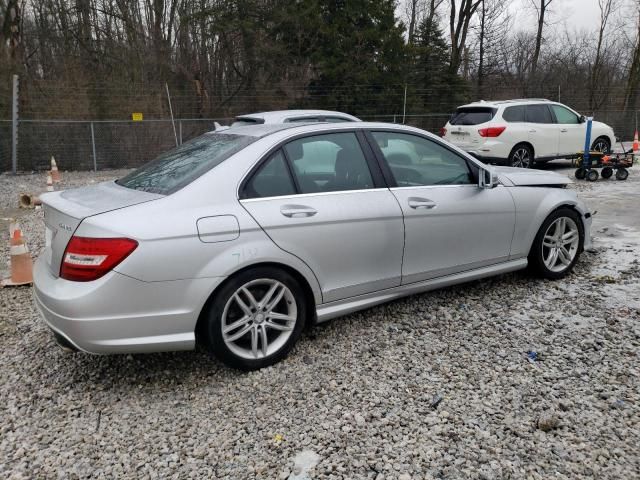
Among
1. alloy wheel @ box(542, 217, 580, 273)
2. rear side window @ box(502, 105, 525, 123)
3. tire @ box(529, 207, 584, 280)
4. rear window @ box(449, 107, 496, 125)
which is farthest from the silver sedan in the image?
rear side window @ box(502, 105, 525, 123)

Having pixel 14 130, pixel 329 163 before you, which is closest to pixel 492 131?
pixel 329 163

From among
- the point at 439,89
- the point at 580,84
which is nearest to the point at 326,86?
the point at 439,89

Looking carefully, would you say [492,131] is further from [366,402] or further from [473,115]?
[366,402]

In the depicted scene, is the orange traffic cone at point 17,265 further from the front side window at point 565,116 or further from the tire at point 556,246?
the front side window at point 565,116

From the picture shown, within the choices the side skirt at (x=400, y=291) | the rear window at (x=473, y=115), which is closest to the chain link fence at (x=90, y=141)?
the rear window at (x=473, y=115)

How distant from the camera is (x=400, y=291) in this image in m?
3.98

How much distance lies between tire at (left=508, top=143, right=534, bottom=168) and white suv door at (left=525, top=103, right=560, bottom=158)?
145 millimetres

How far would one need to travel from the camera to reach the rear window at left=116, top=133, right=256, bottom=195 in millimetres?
3363

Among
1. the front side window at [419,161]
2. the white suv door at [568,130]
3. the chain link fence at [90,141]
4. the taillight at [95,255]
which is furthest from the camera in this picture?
the chain link fence at [90,141]

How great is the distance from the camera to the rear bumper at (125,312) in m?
2.90

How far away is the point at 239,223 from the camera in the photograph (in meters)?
3.20

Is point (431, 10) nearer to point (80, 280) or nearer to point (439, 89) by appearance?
point (439, 89)

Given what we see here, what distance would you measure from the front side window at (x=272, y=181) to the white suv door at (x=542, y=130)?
10.0 m

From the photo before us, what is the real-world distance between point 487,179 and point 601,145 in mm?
11235
